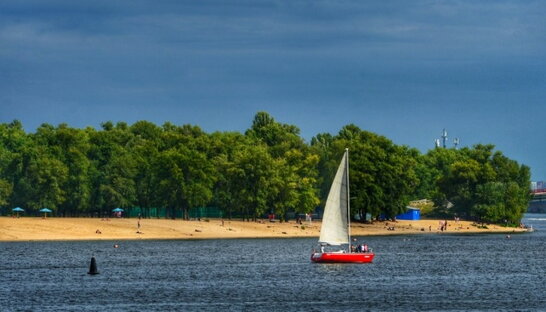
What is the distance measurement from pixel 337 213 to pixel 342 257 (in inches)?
235

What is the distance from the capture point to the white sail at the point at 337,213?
13212cm

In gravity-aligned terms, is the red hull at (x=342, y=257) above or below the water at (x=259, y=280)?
above

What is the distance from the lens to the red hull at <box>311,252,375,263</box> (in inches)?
5290

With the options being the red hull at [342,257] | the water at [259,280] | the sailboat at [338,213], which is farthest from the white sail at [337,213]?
the water at [259,280]

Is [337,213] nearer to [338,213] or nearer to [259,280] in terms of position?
[338,213]

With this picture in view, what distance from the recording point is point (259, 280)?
114 metres

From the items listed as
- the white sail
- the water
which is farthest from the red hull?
the white sail

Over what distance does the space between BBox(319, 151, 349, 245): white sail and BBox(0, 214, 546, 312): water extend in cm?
345

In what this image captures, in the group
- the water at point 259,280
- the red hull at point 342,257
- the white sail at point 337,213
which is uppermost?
the white sail at point 337,213

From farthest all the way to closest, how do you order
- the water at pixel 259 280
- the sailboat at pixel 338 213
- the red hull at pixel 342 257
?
the red hull at pixel 342 257, the sailboat at pixel 338 213, the water at pixel 259 280

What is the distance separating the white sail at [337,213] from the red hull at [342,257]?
252 centimetres

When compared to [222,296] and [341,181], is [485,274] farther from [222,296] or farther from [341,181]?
[222,296]

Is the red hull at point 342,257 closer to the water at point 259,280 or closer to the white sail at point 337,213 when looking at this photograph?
the water at point 259,280

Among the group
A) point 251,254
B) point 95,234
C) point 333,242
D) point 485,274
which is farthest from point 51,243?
point 485,274
